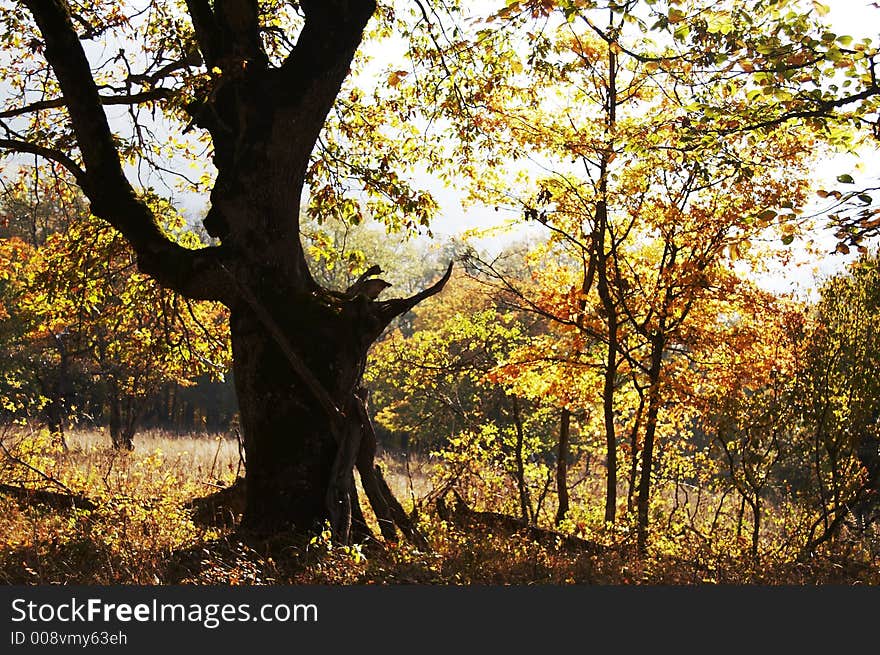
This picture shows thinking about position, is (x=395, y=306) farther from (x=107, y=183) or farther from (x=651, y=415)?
(x=651, y=415)

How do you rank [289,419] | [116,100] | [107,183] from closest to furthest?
[289,419] < [107,183] < [116,100]

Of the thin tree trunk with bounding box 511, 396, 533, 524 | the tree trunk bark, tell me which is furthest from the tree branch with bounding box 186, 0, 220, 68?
the tree trunk bark

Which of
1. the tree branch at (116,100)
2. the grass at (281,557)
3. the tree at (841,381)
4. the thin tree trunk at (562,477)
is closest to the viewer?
the grass at (281,557)

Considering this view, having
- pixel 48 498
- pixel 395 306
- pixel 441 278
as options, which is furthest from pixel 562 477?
pixel 48 498

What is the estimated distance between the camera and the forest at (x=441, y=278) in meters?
6.43

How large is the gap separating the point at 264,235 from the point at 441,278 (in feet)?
14.7

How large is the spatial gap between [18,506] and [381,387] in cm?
3055

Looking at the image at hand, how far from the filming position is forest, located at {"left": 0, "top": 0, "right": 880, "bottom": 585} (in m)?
6.43

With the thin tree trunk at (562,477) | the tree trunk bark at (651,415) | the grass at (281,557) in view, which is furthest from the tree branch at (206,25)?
the thin tree trunk at (562,477)

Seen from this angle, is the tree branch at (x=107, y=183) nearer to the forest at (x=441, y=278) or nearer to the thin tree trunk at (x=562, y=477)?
the forest at (x=441, y=278)

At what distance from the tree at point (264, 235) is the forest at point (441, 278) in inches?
1.1

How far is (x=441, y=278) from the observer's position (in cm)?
1159

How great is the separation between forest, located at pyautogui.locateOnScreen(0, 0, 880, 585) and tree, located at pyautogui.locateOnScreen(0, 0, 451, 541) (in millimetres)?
27

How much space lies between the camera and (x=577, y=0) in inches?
245
